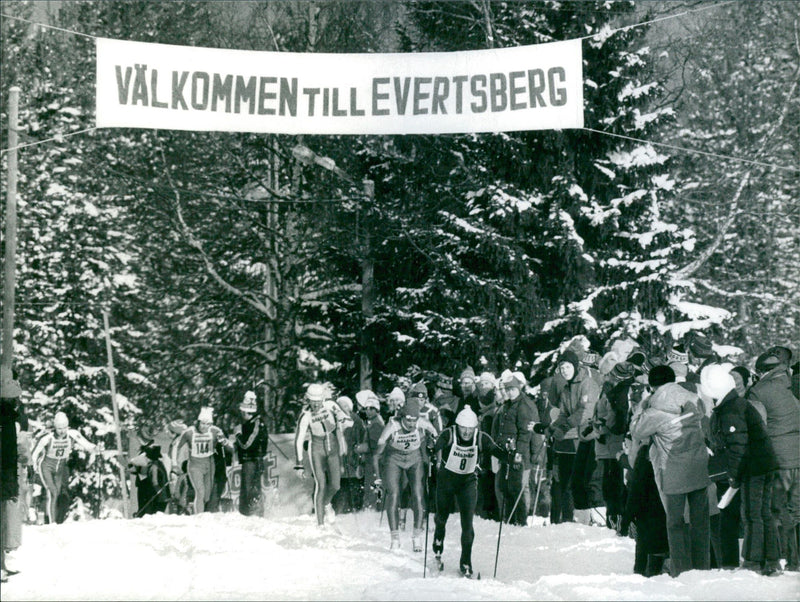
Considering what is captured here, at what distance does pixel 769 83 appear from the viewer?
3716 cm

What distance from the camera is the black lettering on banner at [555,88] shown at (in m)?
13.7

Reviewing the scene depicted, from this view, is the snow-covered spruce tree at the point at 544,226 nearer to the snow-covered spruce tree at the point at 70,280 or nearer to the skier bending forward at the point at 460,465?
the snow-covered spruce tree at the point at 70,280

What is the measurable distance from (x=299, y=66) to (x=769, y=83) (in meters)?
26.1

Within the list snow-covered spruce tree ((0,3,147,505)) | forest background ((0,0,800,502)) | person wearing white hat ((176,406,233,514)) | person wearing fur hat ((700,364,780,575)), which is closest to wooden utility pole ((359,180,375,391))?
forest background ((0,0,800,502))

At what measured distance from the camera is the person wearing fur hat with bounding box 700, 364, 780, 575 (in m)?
10.8

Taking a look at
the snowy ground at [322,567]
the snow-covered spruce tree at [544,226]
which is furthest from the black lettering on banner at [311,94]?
the snow-covered spruce tree at [544,226]

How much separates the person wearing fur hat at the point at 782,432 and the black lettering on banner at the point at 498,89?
411cm

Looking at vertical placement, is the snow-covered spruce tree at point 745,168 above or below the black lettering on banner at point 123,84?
above

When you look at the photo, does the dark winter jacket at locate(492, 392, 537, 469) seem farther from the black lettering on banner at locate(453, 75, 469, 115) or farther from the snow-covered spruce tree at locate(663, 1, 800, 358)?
the snow-covered spruce tree at locate(663, 1, 800, 358)

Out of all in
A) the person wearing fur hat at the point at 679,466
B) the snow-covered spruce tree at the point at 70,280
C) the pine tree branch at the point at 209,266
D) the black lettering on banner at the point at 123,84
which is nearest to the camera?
the person wearing fur hat at the point at 679,466

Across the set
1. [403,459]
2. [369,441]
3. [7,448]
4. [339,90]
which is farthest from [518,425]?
[7,448]

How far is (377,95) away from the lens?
45.8 ft

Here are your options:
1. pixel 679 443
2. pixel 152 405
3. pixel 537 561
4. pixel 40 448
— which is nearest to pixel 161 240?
pixel 152 405

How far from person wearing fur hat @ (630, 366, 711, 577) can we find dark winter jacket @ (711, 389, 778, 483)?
0.30 meters
